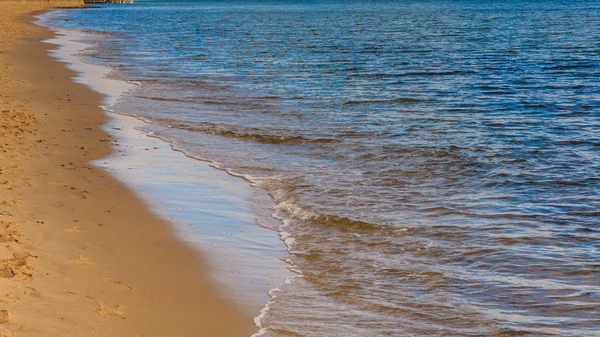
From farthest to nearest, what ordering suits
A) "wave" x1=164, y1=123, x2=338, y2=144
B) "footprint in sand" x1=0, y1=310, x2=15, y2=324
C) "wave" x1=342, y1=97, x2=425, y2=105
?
"wave" x1=342, y1=97, x2=425, y2=105 → "wave" x1=164, y1=123, x2=338, y2=144 → "footprint in sand" x1=0, y1=310, x2=15, y2=324

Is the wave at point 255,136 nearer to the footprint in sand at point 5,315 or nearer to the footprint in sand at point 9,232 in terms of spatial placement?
the footprint in sand at point 9,232

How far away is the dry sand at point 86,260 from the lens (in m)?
5.16

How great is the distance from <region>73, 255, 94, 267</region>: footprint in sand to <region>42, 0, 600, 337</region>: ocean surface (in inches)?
67.1

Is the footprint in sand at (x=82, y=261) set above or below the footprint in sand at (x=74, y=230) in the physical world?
above

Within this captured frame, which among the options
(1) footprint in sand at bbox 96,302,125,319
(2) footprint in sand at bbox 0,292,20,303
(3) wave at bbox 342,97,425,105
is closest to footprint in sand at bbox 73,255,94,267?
(1) footprint in sand at bbox 96,302,125,319

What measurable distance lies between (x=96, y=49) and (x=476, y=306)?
31.1 meters

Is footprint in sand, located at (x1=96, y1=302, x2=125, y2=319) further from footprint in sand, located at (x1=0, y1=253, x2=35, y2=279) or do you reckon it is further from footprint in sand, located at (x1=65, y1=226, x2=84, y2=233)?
footprint in sand, located at (x1=65, y1=226, x2=84, y2=233)

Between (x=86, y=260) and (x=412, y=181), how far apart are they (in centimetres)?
483

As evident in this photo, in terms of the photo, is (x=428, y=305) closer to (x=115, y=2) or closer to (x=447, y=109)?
(x=447, y=109)

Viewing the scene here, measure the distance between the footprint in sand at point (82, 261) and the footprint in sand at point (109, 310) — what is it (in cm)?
93

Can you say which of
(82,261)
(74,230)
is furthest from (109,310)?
(74,230)

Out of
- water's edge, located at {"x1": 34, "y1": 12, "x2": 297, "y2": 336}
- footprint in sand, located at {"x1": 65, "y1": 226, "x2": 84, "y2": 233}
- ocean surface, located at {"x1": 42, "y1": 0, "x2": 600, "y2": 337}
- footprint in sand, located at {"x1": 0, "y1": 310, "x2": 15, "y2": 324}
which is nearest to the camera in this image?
footprint in sand, located at {"x1": 0, "y1": 310, "x2": 15, "y2": 324}

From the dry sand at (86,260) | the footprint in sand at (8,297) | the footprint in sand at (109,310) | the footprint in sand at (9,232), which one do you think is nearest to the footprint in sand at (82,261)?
the dry sand at (86,260)

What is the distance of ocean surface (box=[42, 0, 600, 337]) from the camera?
582 cm
